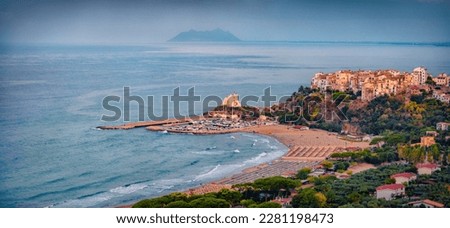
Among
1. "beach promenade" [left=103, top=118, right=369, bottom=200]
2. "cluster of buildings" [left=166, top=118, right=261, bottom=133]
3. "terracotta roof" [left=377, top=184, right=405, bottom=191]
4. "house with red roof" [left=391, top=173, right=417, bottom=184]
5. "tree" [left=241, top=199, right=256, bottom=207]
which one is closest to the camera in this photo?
"tree" [left=241, top=199, right=256, bottom=207]

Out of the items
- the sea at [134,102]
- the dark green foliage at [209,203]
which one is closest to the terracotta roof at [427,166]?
the sea at [134,102]

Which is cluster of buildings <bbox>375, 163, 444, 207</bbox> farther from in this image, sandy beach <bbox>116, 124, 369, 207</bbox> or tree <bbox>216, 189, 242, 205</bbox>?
tree <bbox>216, 189, 242, 205</bbox>

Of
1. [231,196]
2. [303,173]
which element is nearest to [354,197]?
[303,173]

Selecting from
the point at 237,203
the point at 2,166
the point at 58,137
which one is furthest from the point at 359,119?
the point at 2,166

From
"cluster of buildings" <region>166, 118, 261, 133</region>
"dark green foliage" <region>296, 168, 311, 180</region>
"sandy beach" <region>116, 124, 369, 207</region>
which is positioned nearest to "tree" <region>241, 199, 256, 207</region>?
"sandy beach" <region>116, 124, 369, 207</region>

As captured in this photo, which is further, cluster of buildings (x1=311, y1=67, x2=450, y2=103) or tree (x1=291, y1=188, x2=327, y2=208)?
cluster of buildings (x1=311, y1=67, x2=450, y2=103)

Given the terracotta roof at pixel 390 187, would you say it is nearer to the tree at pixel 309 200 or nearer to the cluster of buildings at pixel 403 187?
the cluster of buildings at pixel 403 187
